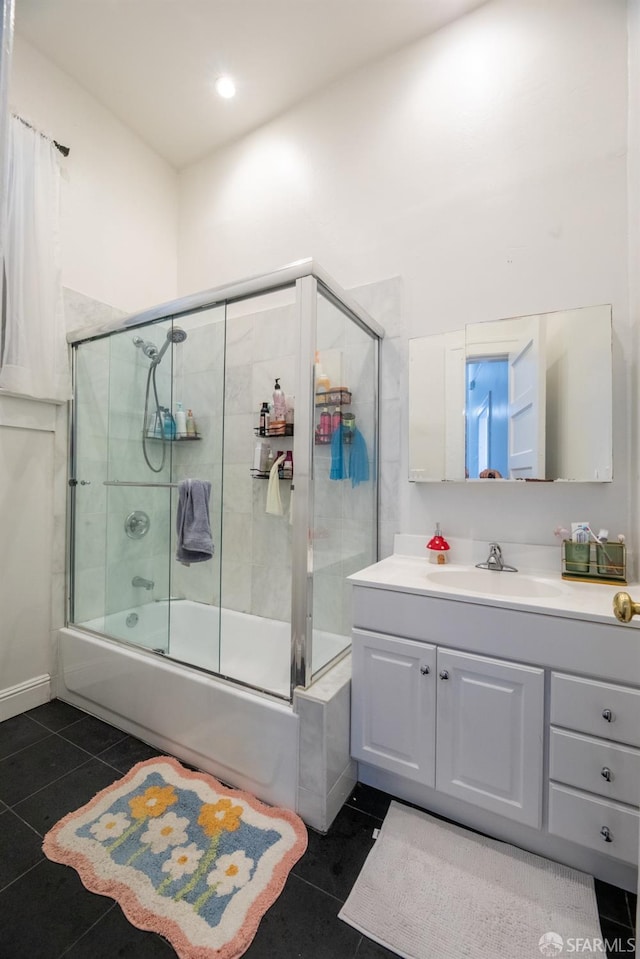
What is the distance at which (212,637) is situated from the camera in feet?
6.74

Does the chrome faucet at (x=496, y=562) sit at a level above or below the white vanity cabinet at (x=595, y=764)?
above

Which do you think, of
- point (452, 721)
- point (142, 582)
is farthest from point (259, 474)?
point (452, 721)

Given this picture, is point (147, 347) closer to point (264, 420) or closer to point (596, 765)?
point (264, 420)

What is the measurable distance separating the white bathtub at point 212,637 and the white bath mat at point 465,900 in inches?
25.7

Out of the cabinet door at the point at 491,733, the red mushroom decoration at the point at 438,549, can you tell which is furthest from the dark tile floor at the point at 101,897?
the red mushroom decoration at the point at 438,549

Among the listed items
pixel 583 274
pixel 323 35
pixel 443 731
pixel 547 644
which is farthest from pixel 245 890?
pixel 323 35

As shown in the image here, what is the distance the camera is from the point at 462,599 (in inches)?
51.7

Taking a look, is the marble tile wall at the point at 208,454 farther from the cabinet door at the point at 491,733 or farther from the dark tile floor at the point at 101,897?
the dark tile floor at the point at 101,897

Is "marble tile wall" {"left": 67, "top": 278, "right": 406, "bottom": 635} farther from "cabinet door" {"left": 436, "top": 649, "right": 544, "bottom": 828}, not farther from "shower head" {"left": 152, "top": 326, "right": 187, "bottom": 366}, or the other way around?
"cabinet door" {"left": 436, "top": 649, "right": 544, "bottom": 828}

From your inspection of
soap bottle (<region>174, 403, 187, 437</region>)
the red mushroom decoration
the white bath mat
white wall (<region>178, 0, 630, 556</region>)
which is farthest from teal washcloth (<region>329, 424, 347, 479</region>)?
the white bath mat

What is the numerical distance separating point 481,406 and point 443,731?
127cm

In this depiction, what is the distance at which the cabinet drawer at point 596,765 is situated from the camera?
1.10m

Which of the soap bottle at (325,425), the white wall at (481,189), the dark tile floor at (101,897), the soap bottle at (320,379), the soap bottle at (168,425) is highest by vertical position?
the white wall at (481,189)

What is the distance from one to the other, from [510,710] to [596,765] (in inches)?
9.3
